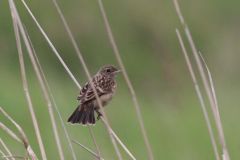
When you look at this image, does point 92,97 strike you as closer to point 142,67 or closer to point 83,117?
point 83,117

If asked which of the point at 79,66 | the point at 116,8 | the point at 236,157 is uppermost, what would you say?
the point at 116,8

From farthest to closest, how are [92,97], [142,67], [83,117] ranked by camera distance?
1. [142,67]
2. [92,97]
3. [83,117]

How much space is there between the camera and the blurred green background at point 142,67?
31.6 feet

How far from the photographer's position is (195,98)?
1241 cm

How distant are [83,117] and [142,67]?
746 cm

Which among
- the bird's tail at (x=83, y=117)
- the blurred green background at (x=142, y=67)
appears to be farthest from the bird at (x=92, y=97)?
the blurred green background at (x=142, y=67)

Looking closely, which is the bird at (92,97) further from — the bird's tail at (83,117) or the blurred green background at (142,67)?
the blurred green background at (142,67)

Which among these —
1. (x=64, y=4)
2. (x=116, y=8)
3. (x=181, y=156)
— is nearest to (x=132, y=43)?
(x=116, y=8)

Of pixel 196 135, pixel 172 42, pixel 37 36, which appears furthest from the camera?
pixel 172 42

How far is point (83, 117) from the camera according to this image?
504cm

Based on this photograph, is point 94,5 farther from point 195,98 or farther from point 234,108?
point 234,108

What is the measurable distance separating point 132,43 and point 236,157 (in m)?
4.41

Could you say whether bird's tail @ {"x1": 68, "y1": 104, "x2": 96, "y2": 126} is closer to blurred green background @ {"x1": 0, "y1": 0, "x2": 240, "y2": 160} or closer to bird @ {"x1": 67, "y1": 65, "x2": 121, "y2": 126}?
bird @ {"x1": 67, "y1": 65, "x2": 121, "y2": 126}

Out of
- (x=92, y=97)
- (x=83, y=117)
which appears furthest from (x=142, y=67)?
(x=83, y=117)
